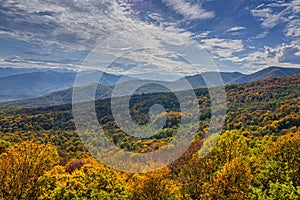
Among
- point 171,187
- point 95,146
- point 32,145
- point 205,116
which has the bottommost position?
point 95,146

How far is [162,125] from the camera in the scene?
165 m

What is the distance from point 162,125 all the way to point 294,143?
13245 centimetres

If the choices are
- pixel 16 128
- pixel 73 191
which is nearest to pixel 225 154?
pixel 73 191

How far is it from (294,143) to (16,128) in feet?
532

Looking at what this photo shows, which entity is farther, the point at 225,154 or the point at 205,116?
the point at 205,116

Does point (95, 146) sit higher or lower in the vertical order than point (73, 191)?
lower

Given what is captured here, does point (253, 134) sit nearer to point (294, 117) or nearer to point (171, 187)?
point (294, 117)

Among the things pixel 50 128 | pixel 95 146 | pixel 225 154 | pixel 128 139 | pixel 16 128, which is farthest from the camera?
pixel 50 128

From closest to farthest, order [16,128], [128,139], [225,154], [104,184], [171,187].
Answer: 1. [104,184]
2. [171,187]
3. [225,154]
4. [128,139]
5. [16,128]

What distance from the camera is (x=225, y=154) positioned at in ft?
127

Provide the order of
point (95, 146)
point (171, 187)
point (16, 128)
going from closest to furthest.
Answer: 1. point (171, 187)
2. point (95, 146)
3. point (16, 128)

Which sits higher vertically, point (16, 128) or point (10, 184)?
point (10, 184)

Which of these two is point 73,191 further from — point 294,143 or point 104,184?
point 294,143

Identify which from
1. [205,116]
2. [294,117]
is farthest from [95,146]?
[294,117]
